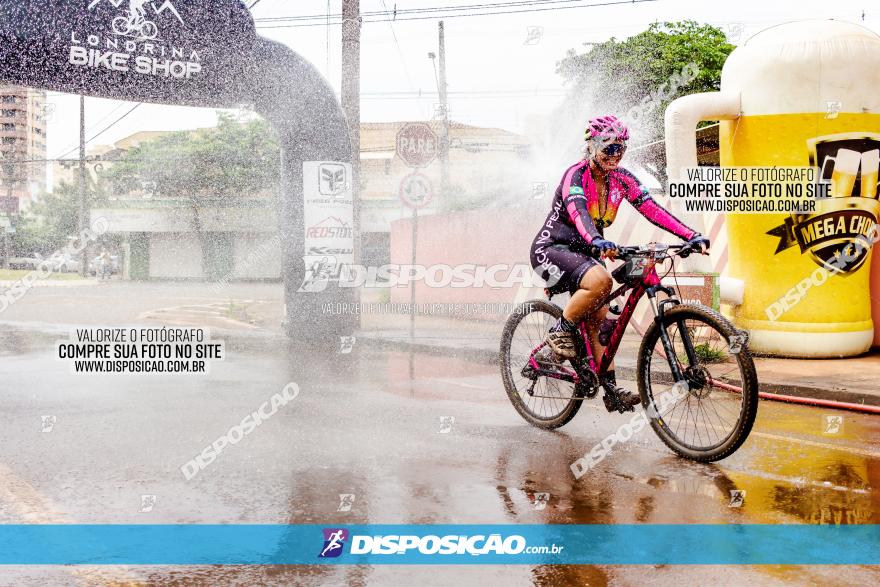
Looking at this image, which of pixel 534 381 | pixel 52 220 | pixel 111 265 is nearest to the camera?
pixel 534 381

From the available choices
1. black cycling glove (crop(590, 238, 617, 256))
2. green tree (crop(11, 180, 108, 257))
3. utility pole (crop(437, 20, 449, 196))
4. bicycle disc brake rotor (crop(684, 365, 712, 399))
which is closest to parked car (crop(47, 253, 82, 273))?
green tree (crop(11, 180, 108, 257))

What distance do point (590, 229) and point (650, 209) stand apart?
534 mm

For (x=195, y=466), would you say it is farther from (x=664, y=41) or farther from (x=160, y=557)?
(x=664, y=41)

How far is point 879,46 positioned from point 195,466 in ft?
29.8

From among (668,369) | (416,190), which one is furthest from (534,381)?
(416,190)

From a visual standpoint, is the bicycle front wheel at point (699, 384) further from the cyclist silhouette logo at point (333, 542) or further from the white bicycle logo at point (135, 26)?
the white bicycle logo at point (135, 26)

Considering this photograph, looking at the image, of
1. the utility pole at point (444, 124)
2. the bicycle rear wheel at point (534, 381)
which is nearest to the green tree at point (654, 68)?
the utility pole at point (444, 124)

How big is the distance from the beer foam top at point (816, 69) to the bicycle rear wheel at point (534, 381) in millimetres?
5393

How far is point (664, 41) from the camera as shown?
101ft

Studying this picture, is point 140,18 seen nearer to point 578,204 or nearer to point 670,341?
point 578,204

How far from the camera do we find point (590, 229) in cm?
596

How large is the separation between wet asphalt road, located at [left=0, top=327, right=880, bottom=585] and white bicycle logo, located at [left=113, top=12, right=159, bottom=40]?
543cm

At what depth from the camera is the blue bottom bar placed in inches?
155

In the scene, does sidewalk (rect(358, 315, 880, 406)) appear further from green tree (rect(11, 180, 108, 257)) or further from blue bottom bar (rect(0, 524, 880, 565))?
green tree (rect(11, 180, 108, 257))
